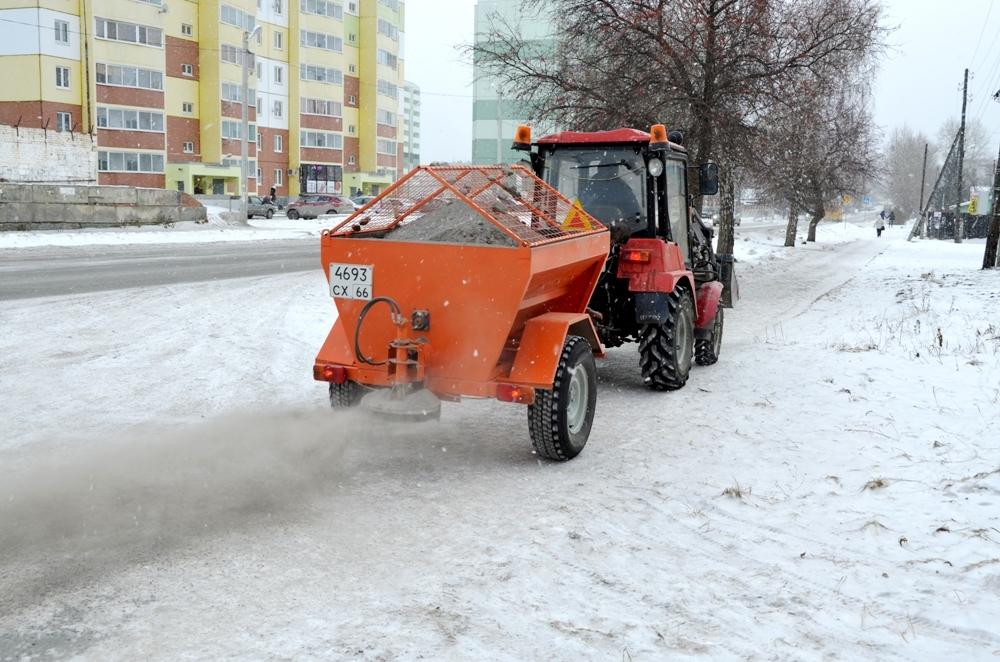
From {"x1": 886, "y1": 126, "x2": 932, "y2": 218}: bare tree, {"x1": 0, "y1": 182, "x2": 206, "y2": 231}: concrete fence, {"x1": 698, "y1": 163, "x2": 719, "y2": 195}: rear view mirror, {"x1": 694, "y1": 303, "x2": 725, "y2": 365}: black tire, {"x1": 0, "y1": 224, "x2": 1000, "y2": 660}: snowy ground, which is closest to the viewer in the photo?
{"x1": 0, "y1": 224, "x2": 1000, "y2": 660}: snowy ground

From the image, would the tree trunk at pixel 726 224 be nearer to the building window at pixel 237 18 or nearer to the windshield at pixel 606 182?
the windshield at pixel 606 182

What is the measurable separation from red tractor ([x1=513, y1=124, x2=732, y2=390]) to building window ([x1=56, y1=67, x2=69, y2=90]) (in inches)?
1940

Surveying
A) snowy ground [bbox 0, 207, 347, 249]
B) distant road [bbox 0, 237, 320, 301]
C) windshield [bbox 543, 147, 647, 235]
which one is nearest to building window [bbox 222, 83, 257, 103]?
snowy ground [bbox 0, 207, 347, 249]

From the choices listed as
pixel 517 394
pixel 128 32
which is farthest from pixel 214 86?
pixel 517 394

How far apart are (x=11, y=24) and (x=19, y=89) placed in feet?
11.2

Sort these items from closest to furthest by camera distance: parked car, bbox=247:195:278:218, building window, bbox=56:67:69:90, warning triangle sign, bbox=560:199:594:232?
warning triangle sign, bbox=560:199:594:232 → building window, bbox=56:67:69:90 → parked car, bbox=247:195:278:218

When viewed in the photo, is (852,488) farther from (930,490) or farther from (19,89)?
(19,89)

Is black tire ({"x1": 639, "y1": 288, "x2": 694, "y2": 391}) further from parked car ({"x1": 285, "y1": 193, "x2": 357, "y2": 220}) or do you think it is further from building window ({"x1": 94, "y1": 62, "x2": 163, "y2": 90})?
building window ({"x1": 94, "y1": 62, "x2": 163, "y2": 90})

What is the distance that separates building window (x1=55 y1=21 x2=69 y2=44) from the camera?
49125 mm

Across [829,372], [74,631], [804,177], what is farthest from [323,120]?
[74,631]

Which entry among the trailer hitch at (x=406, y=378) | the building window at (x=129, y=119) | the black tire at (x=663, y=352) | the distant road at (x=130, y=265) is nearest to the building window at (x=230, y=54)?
the building window at (x=129, y=119)

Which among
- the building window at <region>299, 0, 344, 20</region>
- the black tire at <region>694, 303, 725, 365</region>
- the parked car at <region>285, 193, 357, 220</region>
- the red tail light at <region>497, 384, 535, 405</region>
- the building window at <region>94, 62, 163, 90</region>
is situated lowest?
the black tire at <region>694, 303, 725, 365</region>

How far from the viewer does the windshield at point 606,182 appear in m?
8.55

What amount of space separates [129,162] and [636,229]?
53.3m
